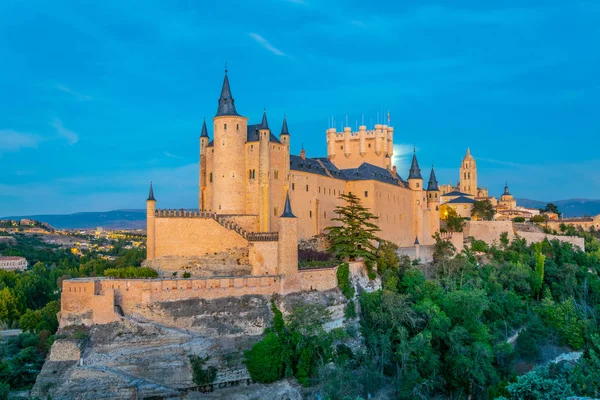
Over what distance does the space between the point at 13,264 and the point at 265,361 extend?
5629 centimetres

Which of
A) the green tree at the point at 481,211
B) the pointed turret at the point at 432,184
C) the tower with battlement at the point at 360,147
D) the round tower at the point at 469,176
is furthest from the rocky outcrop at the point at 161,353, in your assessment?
the round tower at the point at 469,176

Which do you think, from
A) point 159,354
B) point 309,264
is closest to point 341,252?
point 309,264

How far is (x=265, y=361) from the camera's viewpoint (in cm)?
3388

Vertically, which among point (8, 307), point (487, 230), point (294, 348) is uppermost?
point (487, 230)

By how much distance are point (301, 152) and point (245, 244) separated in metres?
16.6

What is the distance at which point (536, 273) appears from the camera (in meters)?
56.8

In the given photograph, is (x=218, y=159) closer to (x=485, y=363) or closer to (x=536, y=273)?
(x=485, y=363)

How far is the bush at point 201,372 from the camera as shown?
32.8m

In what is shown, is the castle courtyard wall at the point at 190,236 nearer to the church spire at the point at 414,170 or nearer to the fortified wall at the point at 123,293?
the fortified wall at the point at 123,293

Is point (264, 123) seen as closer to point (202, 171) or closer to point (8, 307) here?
point (202, 171)

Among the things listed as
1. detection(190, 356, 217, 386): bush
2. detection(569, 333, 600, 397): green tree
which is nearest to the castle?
detection(190, 356, 217, 386): bush

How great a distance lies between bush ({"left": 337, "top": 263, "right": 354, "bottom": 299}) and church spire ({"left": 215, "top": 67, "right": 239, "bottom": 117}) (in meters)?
13.8

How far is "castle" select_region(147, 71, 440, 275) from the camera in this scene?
140 ft

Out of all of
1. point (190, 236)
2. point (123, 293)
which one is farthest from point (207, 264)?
point (123, 293)
